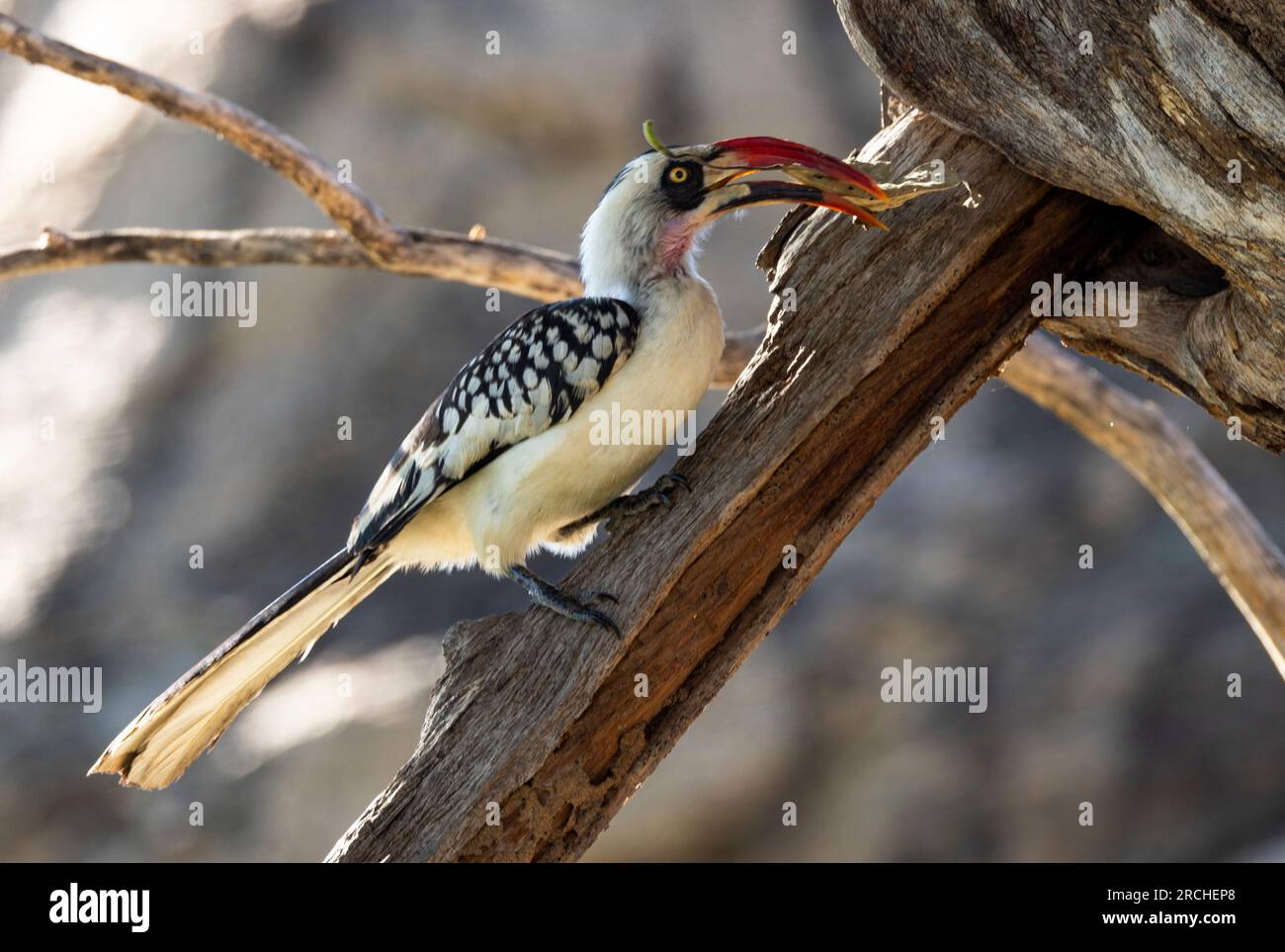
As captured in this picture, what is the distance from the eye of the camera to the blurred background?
21.6 feet

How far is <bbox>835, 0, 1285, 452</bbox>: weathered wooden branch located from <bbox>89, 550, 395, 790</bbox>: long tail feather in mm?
1683

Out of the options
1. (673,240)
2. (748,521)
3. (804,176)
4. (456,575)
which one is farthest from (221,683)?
(456,575)

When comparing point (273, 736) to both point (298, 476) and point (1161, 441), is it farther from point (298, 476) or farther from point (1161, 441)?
point (1161, 441)

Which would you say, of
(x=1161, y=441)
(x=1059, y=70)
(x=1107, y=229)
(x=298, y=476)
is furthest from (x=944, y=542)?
(x=1059, y=70)

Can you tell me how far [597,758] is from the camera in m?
2.54

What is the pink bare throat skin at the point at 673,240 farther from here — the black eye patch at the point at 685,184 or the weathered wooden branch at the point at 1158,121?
the weathered wooden branch at the point at 1158,121

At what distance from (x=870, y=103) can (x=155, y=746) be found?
6.72m

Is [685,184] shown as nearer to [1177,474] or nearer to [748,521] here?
[748,521]

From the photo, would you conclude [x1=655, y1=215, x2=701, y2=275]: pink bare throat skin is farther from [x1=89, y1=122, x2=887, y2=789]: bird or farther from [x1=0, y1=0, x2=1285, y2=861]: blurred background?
[x1=0, y1=0, x2=1285, y2=861]: blurred background

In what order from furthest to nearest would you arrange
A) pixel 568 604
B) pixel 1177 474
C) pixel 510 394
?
pixel 1177 474 → pixel 510 394 → pixel 568 604

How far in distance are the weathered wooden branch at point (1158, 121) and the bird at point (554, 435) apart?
0.99 ft

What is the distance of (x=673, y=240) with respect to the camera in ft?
9.86

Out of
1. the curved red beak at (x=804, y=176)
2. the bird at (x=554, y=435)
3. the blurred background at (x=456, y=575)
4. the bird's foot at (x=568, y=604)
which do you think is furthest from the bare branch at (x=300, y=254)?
the blurred background at (x=456, y=575)

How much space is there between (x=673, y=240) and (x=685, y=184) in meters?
0.13
